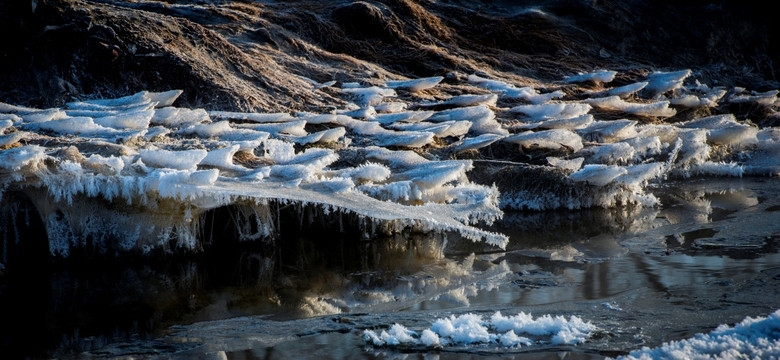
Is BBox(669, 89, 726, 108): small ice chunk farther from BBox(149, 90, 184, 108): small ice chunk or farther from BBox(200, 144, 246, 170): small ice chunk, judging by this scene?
BBox(200, 144, 246, 170): small ice chunk

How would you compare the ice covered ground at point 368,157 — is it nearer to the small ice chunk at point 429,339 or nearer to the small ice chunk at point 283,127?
the small ice chunk at point 283,127

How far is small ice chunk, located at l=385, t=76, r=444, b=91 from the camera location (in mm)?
10969

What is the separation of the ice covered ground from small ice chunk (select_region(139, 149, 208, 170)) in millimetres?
18

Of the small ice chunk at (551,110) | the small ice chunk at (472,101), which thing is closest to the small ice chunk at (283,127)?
the small ice chunk at (472,101)

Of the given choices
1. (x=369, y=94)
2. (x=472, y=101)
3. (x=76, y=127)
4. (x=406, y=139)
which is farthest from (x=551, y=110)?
(x=76, y=127)

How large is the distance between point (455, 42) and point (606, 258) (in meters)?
8.04

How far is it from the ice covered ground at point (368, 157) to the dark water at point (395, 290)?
37 cm

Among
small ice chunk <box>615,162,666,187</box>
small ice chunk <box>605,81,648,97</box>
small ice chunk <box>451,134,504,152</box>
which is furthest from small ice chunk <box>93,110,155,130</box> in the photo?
small ice chunk <box>605,81,648,97</box>

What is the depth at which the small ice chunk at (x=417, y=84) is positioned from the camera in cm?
1097

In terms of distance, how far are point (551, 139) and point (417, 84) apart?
2.38 metres

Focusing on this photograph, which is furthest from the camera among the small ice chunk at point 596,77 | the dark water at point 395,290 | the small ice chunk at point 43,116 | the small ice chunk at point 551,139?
the small ice chunk at point 596,77

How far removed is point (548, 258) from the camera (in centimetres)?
723

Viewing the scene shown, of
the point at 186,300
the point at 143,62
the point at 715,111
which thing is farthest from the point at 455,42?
the point at 186,300

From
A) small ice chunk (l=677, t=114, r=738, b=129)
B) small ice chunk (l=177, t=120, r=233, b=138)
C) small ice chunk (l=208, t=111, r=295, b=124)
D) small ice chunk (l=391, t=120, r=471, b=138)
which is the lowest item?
small ice chunk (l=177, t=120, r=233, b=138)
